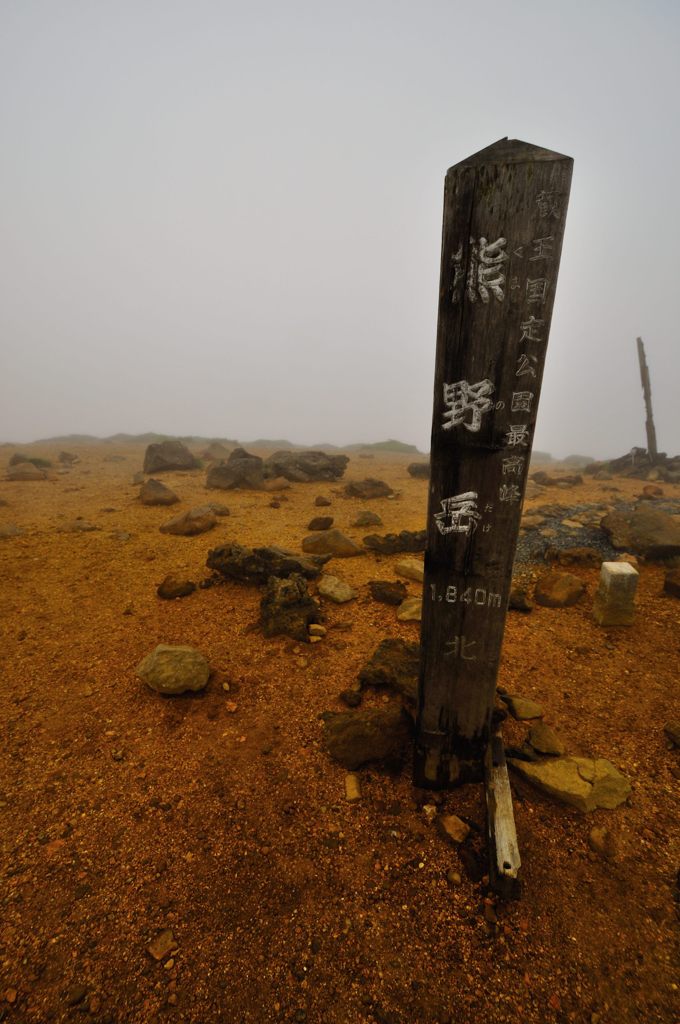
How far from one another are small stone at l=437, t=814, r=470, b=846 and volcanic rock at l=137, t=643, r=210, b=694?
2328 mm

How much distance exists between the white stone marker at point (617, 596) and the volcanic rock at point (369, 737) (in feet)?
10.3

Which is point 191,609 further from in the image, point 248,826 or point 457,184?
point 457,184

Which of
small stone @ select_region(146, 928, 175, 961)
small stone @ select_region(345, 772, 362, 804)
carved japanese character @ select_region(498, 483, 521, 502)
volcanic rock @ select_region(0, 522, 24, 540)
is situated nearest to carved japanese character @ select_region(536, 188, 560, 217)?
carved japanese character @ select_region(498, 483, 521, 502)

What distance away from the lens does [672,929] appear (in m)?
2.17

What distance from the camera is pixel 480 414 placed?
2.28m

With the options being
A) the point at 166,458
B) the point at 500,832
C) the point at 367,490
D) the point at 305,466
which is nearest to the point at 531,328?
the point at 500,832

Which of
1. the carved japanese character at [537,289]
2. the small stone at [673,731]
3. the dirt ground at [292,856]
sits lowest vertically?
the dirt ground at [292,856]

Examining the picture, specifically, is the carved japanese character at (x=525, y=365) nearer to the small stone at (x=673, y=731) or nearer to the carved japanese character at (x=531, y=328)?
the carved japanese character at (x=531, y=328)

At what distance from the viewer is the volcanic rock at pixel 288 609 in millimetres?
4875

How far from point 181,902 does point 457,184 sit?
409 cm

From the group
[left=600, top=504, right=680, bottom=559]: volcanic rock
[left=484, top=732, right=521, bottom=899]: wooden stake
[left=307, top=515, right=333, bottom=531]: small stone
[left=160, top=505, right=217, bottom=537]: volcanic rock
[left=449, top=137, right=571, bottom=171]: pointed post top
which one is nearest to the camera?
[left=449, top=137, right=571, bottom=171]: pointed post top

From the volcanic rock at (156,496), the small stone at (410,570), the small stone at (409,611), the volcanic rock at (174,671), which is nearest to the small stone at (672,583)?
the small stone at (410,570)

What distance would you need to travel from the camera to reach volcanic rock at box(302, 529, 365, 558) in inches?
286

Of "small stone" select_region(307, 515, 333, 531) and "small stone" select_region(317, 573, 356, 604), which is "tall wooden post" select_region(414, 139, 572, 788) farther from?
"small stone" select_region(307, 515, 333, 531)
